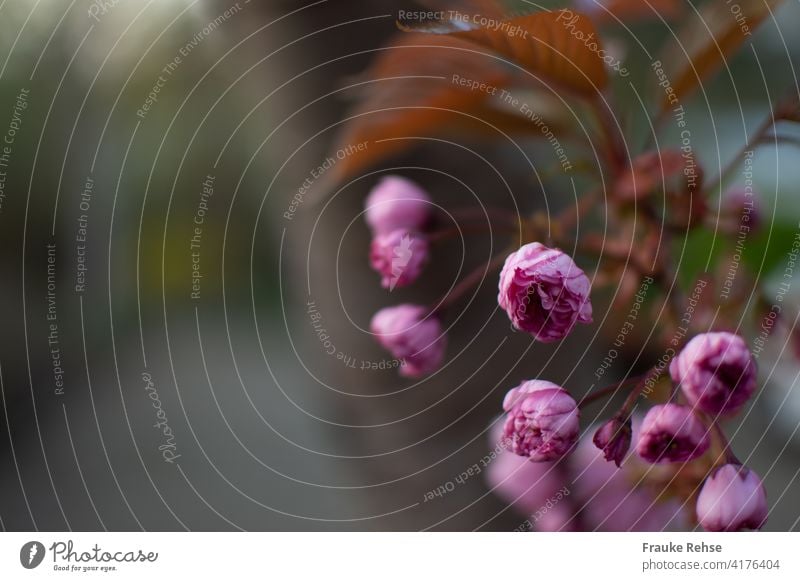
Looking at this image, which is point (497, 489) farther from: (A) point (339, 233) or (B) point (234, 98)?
(B) point (234, 98)

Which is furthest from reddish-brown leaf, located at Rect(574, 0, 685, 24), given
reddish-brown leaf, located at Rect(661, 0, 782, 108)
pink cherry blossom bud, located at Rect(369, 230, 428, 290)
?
pink cherry blossom bud, located at Rect(369, 230, 428, 290)

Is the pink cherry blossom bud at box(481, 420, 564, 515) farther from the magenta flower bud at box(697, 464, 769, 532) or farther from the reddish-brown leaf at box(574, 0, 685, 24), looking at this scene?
the reddish-brown leaf at box(574, 0, 685, 24)

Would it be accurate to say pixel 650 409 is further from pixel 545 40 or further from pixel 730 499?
pixel 545 40

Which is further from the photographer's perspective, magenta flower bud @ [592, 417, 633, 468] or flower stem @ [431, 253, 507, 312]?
flower stem @ [431, 253, 507, 312]

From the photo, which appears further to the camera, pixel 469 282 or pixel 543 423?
pixel 469 282
